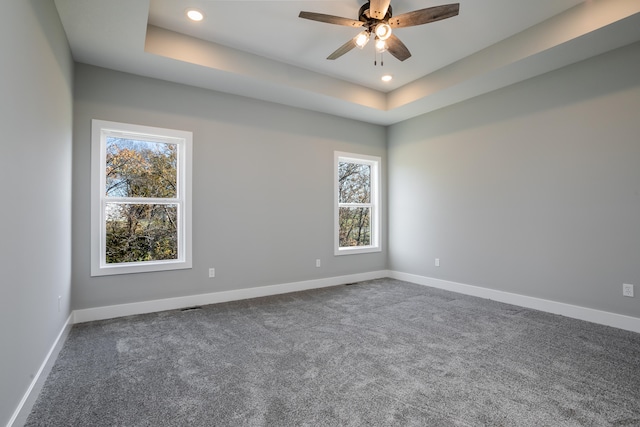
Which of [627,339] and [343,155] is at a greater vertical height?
[343,155]

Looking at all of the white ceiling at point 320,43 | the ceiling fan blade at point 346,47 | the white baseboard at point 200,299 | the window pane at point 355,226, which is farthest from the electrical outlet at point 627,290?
the ceiling fan blade at point 346,47

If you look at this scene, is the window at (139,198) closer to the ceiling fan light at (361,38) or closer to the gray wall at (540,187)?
the ceiling fan light at (361,38)

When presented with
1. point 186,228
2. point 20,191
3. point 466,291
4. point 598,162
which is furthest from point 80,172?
point 598,162

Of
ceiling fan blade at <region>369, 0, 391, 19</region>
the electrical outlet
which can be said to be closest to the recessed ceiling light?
ceiling fan blade at <region>369, 0, 391, 19</region>

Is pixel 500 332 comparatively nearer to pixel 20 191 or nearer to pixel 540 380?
pixel 540 380

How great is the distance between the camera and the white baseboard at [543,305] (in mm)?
3127

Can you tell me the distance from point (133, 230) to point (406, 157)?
4.32m

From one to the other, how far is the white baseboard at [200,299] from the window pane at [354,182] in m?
1.36

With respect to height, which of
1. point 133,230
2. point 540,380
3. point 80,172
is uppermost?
point 80,172

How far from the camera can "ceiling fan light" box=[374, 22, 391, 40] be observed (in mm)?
2725

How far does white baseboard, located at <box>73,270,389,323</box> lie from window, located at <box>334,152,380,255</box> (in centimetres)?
53

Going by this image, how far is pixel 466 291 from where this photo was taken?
4508 mm

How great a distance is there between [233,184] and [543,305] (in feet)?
13.6

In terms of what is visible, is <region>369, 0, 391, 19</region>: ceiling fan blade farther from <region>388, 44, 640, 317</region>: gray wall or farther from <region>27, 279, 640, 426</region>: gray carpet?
<region>27, 279, 640, 426</region>: gray carpet
